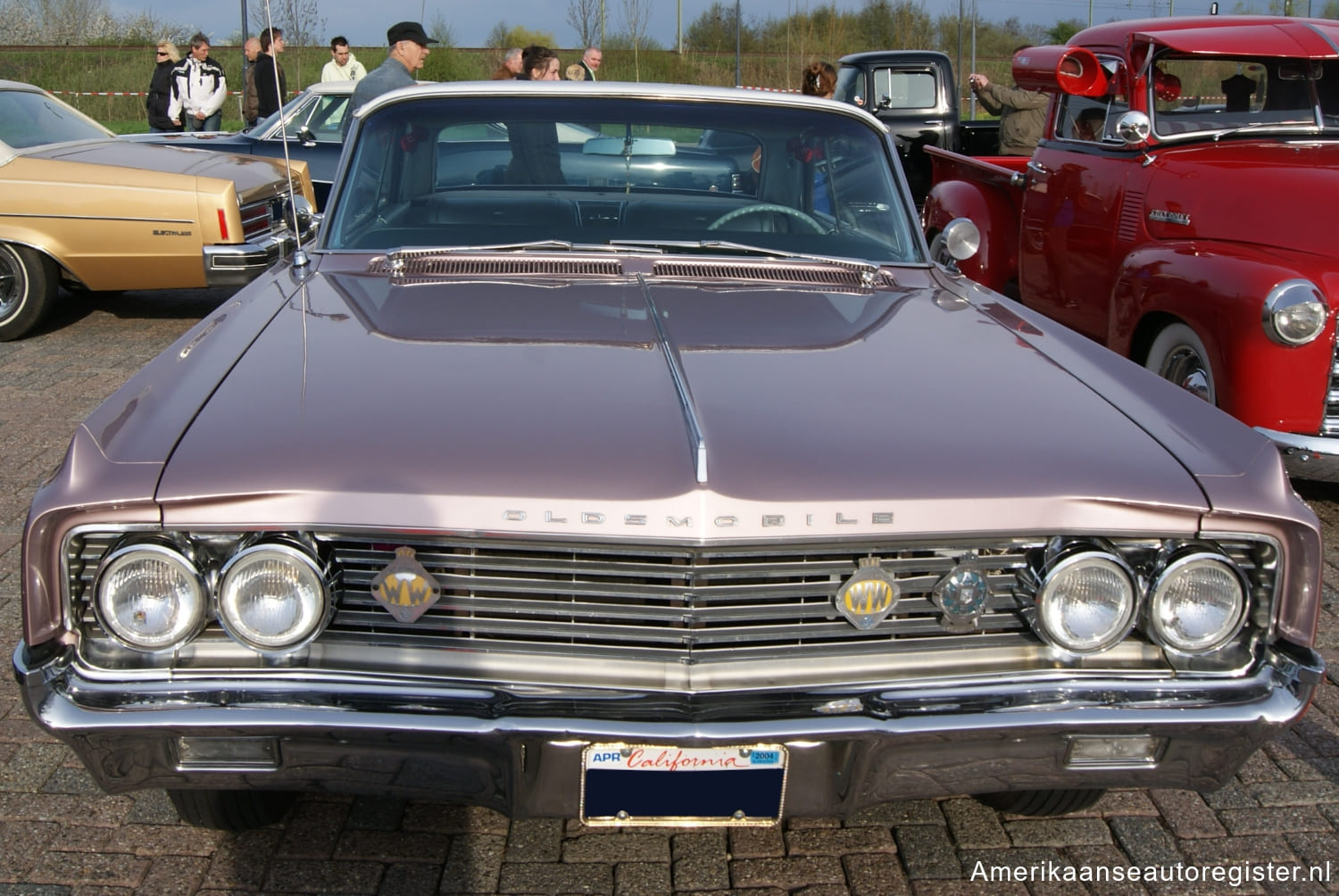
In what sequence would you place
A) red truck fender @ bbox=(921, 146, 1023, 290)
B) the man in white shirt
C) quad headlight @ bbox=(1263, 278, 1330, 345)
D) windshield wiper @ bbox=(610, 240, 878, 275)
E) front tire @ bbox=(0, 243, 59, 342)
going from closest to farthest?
windshield wiper @ bbox=(610, 240, 878, 275) → quad headlight @ bbox=(1263, 278, 1330, 345) → red truck fender @ bbox=(921, 146, 1023, 290) → front tire @ bbox=(0, 243, 59, 342) → the man in white shirt

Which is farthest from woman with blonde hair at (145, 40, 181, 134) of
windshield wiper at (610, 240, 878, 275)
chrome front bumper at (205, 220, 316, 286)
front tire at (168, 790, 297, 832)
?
front tire at (168, 790, 297, 832)

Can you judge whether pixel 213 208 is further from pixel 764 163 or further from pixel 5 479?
pixel 764 163

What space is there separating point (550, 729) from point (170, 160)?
271 inches

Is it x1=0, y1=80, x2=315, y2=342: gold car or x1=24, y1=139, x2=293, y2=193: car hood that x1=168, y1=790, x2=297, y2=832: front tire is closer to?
x1=0, y1=80, x2=315, y2=342: gold car

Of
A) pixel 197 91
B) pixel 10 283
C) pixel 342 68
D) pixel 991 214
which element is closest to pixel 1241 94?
pixel 991 214

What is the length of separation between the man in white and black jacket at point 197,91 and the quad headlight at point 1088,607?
13446mm

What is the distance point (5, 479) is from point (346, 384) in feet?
10.7

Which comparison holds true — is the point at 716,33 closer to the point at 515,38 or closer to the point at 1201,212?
the point at 515,38

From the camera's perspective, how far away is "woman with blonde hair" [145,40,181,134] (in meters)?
14.5

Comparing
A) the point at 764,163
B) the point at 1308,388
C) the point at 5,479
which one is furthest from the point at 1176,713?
the point at 5,479

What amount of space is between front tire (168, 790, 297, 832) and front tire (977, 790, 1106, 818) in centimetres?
146

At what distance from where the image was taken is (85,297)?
8758 mm

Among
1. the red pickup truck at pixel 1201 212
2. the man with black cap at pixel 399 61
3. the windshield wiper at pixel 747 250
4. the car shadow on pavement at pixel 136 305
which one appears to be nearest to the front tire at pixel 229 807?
the windshield wiper at pixel 747 250

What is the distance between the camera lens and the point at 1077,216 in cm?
596
